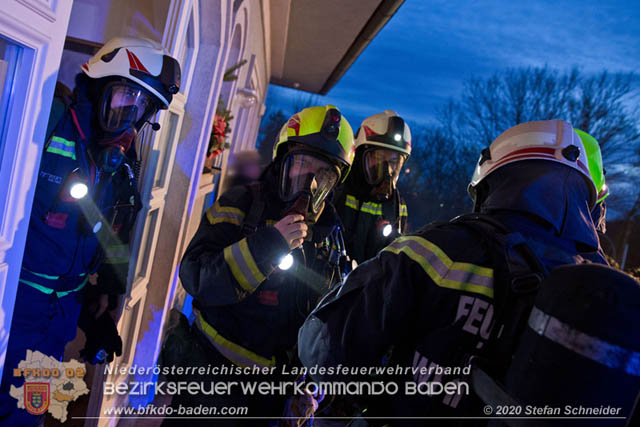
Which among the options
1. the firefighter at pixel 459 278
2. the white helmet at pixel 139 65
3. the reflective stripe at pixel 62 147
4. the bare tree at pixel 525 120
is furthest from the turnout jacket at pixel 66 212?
the bare tree at pixel 525 120

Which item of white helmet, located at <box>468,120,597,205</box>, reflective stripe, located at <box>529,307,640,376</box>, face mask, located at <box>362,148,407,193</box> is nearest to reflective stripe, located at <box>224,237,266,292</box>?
white helmet, located at <box>468,120,597,205</box>

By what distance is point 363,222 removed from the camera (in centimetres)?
321

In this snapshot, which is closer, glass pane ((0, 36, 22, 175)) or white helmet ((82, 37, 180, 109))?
glass pane ((0, 36, 22, 175))

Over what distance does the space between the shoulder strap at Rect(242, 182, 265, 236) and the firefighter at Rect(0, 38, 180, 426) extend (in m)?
0.67

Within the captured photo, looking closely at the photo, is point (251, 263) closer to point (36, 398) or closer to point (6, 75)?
point (6, 75)

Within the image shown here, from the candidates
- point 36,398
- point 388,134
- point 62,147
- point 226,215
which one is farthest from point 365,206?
point 36,398

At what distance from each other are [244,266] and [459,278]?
90 cm

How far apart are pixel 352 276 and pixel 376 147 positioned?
6.83 feet

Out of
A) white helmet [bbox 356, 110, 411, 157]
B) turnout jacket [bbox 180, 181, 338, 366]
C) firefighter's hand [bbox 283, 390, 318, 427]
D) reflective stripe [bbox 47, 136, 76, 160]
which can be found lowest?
firefighter's hand [bbox 283, 390, 318, 427]

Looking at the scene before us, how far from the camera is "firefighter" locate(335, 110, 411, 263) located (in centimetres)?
320

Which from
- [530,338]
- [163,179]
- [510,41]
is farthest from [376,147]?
[510,41]

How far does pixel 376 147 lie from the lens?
10.9 ft

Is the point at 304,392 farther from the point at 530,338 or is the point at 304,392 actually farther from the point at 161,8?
the point at 161,8

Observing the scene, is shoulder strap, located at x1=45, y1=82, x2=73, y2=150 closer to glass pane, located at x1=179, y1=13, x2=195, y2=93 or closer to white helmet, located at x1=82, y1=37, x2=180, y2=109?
white helmet, located at x1=82, y1=37, x2=180, y2=109
